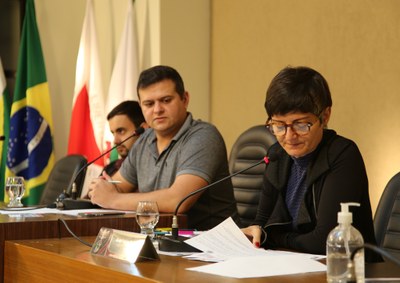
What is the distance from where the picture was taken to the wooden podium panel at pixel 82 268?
6.01 feet

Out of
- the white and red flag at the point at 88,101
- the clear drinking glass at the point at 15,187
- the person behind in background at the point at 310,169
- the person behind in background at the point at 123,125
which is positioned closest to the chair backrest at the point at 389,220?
the person behind in background at the point at 310,169

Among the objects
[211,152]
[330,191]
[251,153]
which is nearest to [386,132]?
[251,153]

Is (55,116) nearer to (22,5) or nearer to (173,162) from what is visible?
(22,5)

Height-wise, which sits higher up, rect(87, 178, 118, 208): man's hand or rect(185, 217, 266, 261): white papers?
rect(87, 178, 118, 208): man's hand

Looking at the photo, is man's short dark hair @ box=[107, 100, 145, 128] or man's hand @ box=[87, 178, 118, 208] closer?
man's hand @ box=[87, 178, 118, 208]

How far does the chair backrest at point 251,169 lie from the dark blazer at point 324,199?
100cm

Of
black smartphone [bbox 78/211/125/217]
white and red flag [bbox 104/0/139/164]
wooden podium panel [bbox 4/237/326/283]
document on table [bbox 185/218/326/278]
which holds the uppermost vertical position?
white and red flag [bbox 104/0/139/164]

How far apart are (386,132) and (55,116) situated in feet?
10.5

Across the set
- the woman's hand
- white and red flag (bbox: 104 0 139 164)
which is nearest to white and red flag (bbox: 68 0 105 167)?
white and red flag (bbox: 104 0 139 164)

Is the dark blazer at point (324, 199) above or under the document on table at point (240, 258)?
above

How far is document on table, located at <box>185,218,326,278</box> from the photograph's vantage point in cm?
192

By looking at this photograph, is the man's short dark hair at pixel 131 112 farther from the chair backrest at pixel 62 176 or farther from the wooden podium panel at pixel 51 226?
the wooden podium panel at pixel 51 226

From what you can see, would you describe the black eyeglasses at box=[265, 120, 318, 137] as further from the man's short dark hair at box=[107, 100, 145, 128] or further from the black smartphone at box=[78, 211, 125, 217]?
the man's short dark hair at box=[107, 100, 145, 128]

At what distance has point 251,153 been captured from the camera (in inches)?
148
